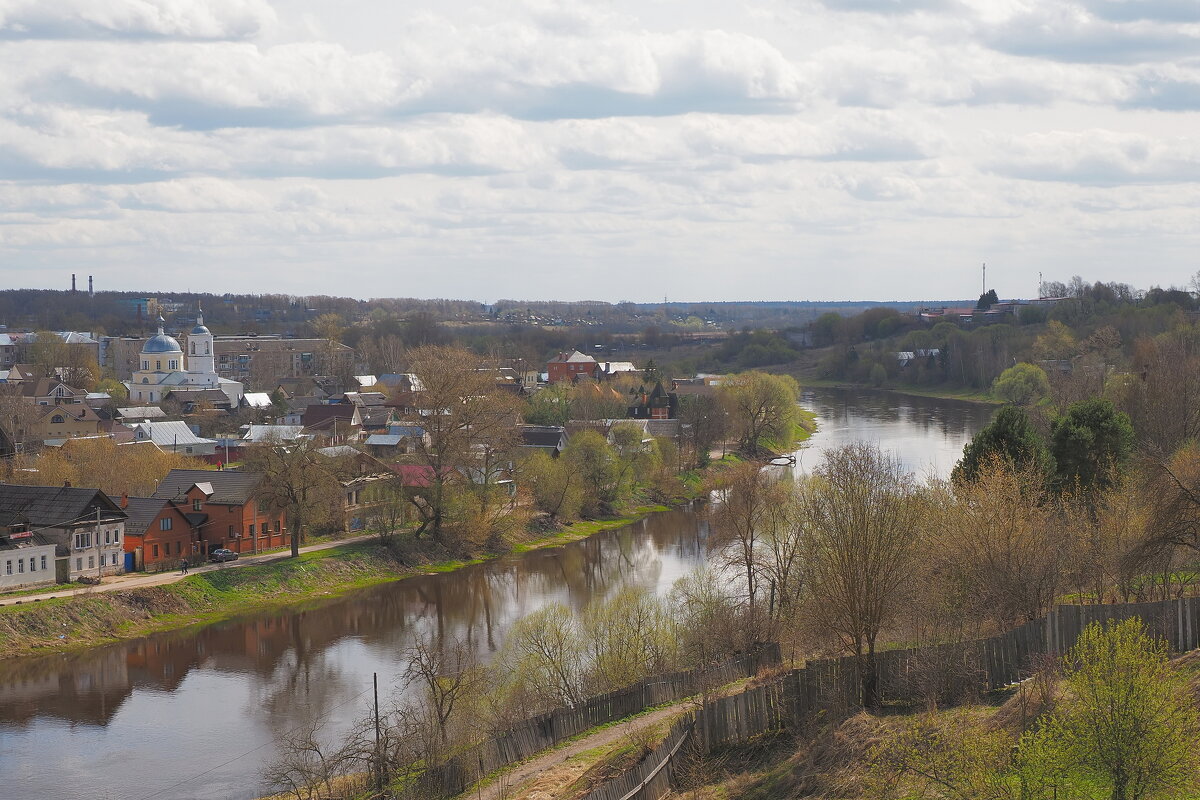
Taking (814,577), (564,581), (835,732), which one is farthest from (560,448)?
(835,732)

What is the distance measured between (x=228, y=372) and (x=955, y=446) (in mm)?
79209

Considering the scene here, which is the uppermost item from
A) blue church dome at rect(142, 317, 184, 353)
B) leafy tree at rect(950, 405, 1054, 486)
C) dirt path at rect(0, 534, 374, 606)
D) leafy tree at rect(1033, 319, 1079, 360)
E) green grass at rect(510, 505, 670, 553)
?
blue church dome at rect(142, 317, 184, 353)

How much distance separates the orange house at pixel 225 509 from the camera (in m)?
41.3

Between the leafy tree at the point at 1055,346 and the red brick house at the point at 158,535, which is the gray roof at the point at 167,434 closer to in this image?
the red brick house at the point at 158,535

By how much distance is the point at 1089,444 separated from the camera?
3284 cm

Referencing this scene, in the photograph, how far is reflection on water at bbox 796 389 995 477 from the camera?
59.5 m

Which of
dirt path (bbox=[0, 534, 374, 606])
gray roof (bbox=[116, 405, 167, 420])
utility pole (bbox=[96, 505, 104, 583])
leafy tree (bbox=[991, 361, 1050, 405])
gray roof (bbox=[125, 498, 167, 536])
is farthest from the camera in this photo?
leafy tree (bbox=[991, 361, 1050, 405])

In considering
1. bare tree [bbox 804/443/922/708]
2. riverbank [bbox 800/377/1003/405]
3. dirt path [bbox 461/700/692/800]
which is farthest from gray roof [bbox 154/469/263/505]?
riverbank [bbox 800/377/1003/405]

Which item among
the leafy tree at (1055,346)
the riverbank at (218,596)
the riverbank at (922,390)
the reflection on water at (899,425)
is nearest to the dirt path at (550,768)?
the riverbank at (218,596)

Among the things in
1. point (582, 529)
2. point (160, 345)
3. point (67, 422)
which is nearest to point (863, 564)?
point (582, 529)

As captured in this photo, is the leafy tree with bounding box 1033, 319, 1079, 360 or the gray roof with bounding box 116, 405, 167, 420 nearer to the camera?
the gray roof with bounding box 116, 405, 167, 420

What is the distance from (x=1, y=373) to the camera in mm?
101438

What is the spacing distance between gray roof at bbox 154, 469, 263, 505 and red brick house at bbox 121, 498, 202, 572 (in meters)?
1.44

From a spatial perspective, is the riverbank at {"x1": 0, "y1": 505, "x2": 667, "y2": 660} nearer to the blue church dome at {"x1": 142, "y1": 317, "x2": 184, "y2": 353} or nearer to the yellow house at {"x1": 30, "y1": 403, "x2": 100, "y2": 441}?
the yellow house at {"x1": 30, "y1": 403, "x2": 100, "y2": 441}
